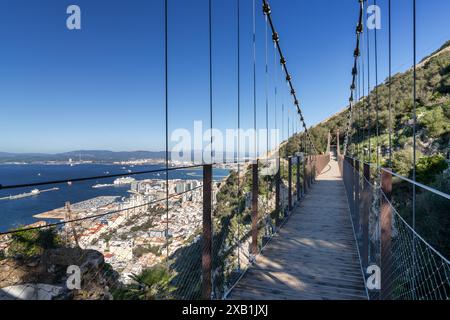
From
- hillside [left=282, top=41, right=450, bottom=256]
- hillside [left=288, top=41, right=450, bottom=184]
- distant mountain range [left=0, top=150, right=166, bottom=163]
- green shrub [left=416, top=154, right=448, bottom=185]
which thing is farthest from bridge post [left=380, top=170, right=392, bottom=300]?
distant mountain range [left=0, top=150, right=166, bottom=163]

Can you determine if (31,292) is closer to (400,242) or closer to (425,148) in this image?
(400,242)

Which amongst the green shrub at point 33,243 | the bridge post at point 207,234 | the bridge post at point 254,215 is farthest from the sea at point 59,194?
the bridge post at point 254,215

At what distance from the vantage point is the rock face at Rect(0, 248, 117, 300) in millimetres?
2566

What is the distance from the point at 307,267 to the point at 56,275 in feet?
8.68

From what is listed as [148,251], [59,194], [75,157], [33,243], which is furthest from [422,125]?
[75,157]

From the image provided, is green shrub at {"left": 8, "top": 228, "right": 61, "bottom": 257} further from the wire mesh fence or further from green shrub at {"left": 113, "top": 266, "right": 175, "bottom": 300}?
the wire mesh fence

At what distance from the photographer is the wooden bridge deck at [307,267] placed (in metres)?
2.40

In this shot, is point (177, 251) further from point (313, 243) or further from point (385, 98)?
point (385, 98)

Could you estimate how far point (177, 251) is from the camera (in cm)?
304

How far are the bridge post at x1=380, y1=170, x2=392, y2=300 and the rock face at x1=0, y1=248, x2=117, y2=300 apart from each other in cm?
232

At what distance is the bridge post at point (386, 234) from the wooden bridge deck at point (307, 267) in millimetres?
543

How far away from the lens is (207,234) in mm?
2037
